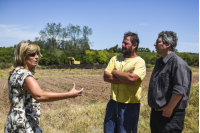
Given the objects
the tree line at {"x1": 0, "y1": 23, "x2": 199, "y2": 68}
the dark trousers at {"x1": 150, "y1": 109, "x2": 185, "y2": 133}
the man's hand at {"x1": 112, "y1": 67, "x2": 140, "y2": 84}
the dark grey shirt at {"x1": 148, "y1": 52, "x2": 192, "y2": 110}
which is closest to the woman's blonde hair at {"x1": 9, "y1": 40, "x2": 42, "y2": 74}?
the man's hand at {"x1": 112, "y1": 67, "x2": 140, "y2": 84}

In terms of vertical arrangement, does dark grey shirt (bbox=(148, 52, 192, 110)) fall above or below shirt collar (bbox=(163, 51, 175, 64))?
below

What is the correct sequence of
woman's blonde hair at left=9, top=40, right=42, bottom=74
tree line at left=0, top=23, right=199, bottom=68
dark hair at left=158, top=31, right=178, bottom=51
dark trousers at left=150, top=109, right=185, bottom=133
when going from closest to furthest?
1. woman's blonde hair at left=9, top=40, right=42, bottom=74
2. dark trousers at left=150, top=109, right=185, bottom=133
3. dark hair at left=158, top=31, right=178, bottom=51
4. tree line at left=0, top=23, right=199, bottom=68

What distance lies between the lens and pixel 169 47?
265 centimetres

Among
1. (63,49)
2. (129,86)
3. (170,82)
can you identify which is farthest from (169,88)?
(63,49)

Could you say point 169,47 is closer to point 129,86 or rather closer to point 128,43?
point 128,43

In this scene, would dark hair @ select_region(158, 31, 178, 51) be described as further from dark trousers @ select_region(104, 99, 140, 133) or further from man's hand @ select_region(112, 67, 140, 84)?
dark trousers @ select_region(104, 99, 140, 133)

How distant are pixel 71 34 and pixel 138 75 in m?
41.4

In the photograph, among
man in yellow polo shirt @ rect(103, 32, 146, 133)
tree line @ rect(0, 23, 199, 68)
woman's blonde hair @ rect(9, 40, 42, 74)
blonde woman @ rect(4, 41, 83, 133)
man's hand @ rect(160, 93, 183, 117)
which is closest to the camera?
blonde woman @ rect(4, 41, 83, 133)

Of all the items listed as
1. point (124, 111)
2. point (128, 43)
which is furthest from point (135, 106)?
point (128, 43)

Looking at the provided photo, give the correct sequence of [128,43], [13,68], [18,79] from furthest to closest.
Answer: [128,43] < [13,68] < [18,79]

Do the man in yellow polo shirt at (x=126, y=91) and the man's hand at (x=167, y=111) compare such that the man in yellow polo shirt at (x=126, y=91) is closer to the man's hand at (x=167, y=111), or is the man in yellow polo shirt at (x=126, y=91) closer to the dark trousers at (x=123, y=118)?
the dark trousers at (x=123, y=118)

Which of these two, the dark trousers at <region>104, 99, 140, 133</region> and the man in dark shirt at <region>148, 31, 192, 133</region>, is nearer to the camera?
the man in dark shirt at <region>148, 31, 192, 133</region>

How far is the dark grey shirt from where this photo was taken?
2369 mm

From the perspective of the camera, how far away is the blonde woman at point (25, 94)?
188cm
